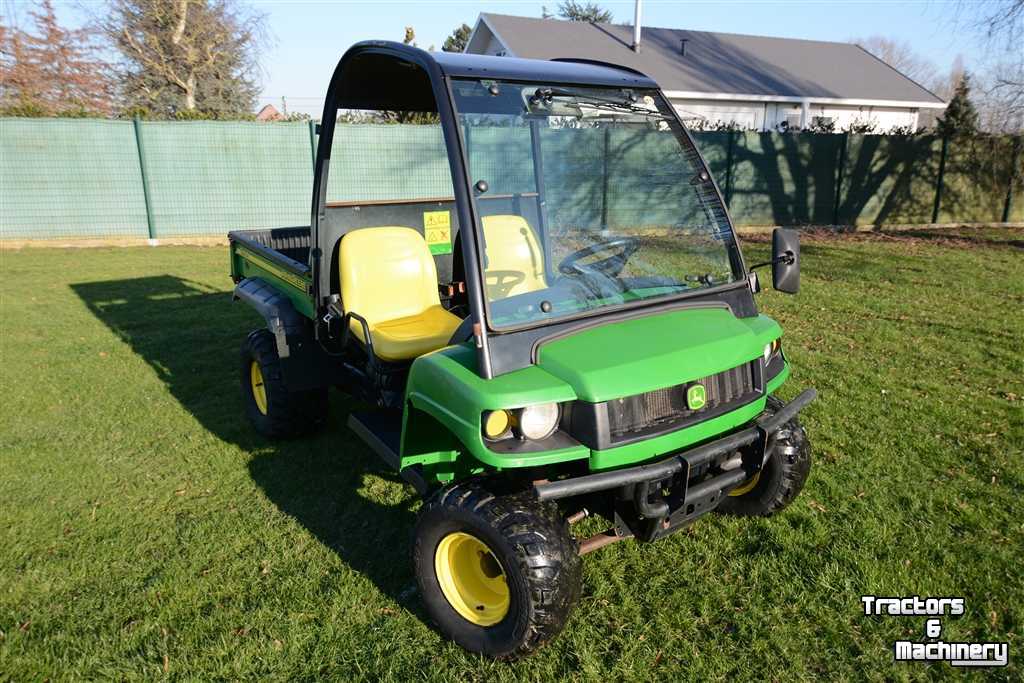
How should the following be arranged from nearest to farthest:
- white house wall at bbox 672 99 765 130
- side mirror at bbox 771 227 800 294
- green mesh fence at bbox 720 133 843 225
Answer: side mirror at bbox 771 227 800 294
green mesh fence at bbox 720 133 843 225
white house wall at bbox 672 99 765 130

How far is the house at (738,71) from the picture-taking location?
2373 centimetres

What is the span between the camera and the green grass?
2.71 meters

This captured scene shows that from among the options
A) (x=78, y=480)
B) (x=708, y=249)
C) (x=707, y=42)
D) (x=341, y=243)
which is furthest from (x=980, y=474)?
(x=707, y=42)

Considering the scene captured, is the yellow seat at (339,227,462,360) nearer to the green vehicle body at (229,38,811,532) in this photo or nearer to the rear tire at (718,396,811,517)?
the green vehicle body at (229,38,811,532)

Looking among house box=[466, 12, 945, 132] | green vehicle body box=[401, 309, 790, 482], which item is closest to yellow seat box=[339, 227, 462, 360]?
green vehicle body box=[401, 309, 790, 482]

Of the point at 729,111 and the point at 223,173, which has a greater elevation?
the point at 729,111

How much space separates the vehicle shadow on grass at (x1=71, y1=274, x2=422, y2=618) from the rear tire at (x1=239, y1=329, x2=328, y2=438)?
0.42 feet

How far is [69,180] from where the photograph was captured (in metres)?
12.4

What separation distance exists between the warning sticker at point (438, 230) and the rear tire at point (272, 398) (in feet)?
4.23

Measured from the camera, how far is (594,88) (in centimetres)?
311

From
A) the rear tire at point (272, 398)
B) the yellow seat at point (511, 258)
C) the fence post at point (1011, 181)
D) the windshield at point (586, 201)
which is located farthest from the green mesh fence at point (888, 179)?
the yellow seat at point (511, 258)

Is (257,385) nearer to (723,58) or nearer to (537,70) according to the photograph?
(537,70)

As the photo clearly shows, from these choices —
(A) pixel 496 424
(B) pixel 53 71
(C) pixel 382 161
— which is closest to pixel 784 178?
(C) pixel 382 161

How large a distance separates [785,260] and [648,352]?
95 cm
